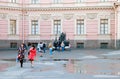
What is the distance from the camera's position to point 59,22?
4956 cm

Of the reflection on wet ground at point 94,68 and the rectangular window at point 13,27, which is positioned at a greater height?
the rectangular window at point 13,27

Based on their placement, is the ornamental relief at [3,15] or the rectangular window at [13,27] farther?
the rectangular window at [13,27]

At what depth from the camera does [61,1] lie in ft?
162

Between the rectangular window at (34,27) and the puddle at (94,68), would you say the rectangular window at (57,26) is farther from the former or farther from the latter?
the puddle at (94,68)

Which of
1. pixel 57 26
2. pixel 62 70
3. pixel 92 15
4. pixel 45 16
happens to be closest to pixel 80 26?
pixel 92 15

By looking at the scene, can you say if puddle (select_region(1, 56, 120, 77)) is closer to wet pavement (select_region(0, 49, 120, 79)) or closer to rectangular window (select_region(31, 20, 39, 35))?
wet pavement (select_region(0, 49, 120, 79))

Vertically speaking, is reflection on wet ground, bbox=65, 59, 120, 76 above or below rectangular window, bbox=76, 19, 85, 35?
below

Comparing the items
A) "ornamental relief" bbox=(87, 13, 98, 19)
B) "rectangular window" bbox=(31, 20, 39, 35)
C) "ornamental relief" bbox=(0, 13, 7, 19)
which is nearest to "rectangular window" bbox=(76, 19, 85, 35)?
"ornamental relief" bbox=(87, 13, 98, 19)

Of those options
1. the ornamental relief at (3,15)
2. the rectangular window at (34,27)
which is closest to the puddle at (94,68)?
the ornamental relief at (3,15)

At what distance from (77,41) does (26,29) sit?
800 cm

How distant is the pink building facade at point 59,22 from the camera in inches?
1889

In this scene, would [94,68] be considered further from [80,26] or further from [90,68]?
[80,26]

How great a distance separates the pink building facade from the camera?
47969mm

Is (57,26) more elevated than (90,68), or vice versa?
(57,26)
